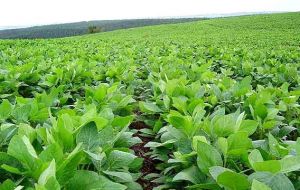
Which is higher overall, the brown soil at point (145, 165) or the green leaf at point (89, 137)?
the green leaf at point (89, 137)

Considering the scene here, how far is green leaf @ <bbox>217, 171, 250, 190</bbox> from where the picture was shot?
1.28 meters

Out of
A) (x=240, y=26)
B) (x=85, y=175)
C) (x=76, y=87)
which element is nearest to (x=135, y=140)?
(x=85, y=175)

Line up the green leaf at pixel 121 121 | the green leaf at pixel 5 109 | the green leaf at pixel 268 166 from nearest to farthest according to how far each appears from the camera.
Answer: the green leaf at pixel 268 166 < the green leaf at pixel 121 121 < the green leaf at pixel 5 109

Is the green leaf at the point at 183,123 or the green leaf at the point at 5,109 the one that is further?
→ the green leaf at the point at 5,109

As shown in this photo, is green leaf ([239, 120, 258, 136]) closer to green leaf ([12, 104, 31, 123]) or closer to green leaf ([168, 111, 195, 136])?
green leaf ([168, 111, 195, 136])

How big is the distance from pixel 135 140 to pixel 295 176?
2.79 ft

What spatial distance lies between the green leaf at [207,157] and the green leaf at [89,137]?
45 cm

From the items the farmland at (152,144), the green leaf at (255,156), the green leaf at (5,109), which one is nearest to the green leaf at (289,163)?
the farmland at (152,144)

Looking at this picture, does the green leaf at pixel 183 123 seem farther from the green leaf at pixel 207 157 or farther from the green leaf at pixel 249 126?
the green leaf at pixel 207 157

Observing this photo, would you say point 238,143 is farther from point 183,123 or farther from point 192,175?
point 183,123

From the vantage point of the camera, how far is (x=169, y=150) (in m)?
2.23

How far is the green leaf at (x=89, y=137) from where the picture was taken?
1581 mm

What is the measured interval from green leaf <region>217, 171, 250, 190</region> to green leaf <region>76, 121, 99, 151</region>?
578 mm

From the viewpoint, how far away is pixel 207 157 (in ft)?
4.96
